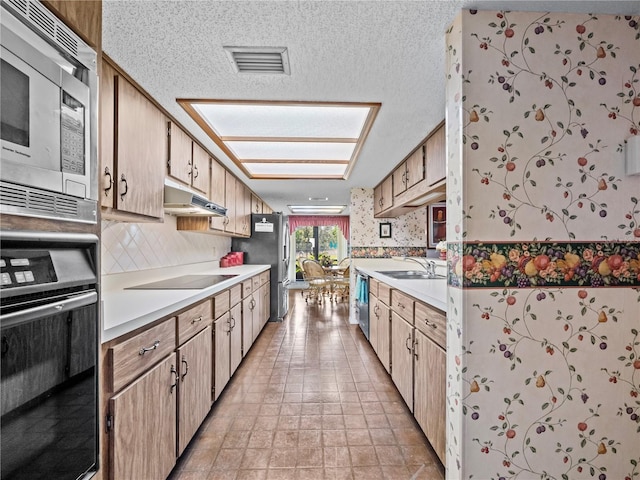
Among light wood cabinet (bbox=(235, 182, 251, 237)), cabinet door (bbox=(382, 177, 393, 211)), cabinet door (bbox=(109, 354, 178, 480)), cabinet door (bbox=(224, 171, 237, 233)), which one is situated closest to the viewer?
cabinet door (bbox=(109, 354, 178, 480))

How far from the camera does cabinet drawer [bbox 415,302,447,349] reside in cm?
163

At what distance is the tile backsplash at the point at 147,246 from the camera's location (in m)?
2.16

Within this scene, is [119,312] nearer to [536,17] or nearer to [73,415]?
[73,415]

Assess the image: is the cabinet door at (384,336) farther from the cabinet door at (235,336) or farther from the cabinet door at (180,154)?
the cabinet door at (180,154)

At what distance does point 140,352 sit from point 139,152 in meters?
1.15

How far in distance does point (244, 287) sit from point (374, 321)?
139 cm

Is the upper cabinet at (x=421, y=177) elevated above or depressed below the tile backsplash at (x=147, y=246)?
above

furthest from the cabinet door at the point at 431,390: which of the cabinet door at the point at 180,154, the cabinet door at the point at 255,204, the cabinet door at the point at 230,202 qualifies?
the cabinet door at the point at 255,204

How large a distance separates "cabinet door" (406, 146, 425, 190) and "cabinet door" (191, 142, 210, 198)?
1930 millimetres

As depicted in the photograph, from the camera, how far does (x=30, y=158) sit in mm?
809

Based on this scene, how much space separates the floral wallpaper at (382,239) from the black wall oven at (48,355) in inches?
163

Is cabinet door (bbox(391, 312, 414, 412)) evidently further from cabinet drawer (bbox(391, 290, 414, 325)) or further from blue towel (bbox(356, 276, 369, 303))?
blue towel (bbox(356, 276, 369, 303))

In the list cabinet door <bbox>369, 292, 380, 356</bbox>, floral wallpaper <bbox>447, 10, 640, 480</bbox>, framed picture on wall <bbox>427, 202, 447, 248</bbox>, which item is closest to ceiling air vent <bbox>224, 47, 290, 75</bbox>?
floral wallpaper <bbox>447, 10, 640, 480</bbox>

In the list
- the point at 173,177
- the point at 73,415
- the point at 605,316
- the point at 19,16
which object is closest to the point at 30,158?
the point at 19,16
